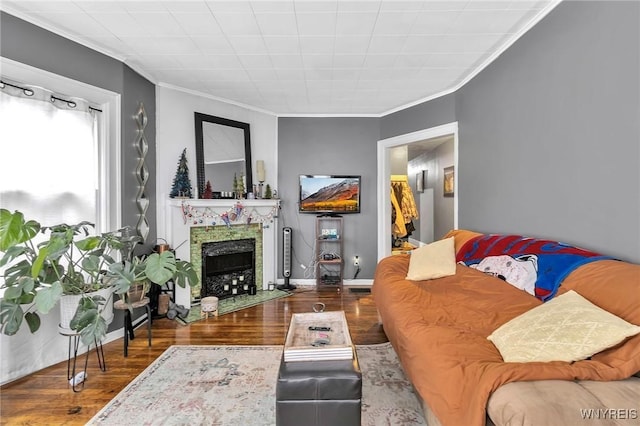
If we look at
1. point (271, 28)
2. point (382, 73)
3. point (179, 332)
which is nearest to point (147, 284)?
point (179, 332)

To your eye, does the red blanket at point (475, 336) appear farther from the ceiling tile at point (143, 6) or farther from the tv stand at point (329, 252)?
the ceiling tile at point (143, 6)

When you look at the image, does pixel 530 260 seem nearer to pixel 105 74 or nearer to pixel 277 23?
pixel 277 23

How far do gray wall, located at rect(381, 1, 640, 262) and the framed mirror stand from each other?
2.90 m

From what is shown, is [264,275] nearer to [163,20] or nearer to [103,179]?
[103,179]

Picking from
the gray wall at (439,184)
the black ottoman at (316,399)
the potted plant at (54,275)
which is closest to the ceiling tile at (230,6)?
the potted plant at (54,275)

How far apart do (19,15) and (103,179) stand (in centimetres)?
126

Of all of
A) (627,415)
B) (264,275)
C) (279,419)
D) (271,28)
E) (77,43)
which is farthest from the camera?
(264,275)

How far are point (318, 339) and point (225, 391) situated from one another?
83cm

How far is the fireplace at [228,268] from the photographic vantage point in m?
3.96

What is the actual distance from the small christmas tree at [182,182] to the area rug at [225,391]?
5.58 ft

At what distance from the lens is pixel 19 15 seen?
7.28 ft

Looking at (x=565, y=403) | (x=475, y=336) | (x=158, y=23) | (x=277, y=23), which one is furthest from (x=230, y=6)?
(x=565, y=403)

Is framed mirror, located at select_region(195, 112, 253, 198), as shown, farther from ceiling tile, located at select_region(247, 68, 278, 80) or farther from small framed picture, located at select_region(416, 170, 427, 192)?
small framed picture, located at select_region(416, 170, 427, 192)

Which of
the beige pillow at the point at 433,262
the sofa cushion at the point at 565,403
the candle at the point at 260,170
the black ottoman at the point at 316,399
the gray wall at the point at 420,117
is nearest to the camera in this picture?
the sofa cushion at the point at 565,403
